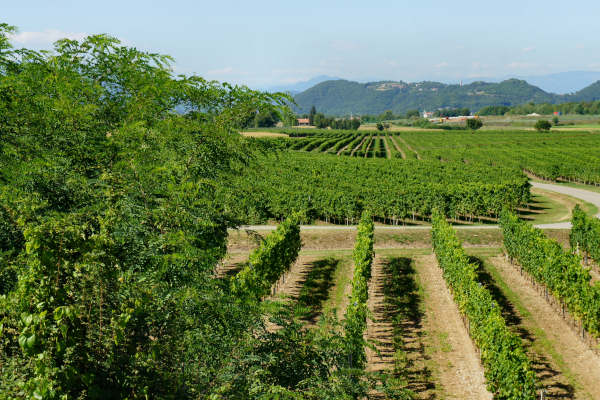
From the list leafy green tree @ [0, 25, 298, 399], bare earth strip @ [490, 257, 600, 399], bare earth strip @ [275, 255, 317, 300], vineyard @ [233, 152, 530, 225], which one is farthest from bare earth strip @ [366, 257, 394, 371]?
vineyard @ [233, 152, 530, 225]

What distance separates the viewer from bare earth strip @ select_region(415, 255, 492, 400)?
1357cm

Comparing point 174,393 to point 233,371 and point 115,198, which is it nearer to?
point 233,371

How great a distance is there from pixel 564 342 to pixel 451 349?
14.4 ft

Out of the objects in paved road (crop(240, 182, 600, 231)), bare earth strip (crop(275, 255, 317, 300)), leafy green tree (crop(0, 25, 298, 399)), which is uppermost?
leafy green tree (crop(0, 25, 298, 399))

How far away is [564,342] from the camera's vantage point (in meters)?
16.5

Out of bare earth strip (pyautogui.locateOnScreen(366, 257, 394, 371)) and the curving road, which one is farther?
the curving road

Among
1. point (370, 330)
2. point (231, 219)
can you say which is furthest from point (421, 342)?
point (231, 219)

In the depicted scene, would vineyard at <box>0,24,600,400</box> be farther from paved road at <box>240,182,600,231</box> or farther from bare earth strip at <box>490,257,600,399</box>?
paved road at <box>240,182,600,231</box>

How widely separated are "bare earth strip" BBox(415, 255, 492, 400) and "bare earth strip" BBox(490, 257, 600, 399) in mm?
2823

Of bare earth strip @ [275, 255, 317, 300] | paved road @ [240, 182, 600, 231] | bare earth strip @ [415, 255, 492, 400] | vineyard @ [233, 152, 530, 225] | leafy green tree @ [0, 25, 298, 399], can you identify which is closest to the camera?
leafy green tree @ [0, 25, 298, 399]

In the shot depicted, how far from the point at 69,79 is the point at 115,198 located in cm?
399

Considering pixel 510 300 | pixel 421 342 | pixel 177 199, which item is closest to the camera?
pixel 177 199

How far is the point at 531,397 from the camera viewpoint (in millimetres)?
11258

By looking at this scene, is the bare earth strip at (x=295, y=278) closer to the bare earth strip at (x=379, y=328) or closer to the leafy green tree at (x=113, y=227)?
the bare earth strip at (x=379, y=328)
